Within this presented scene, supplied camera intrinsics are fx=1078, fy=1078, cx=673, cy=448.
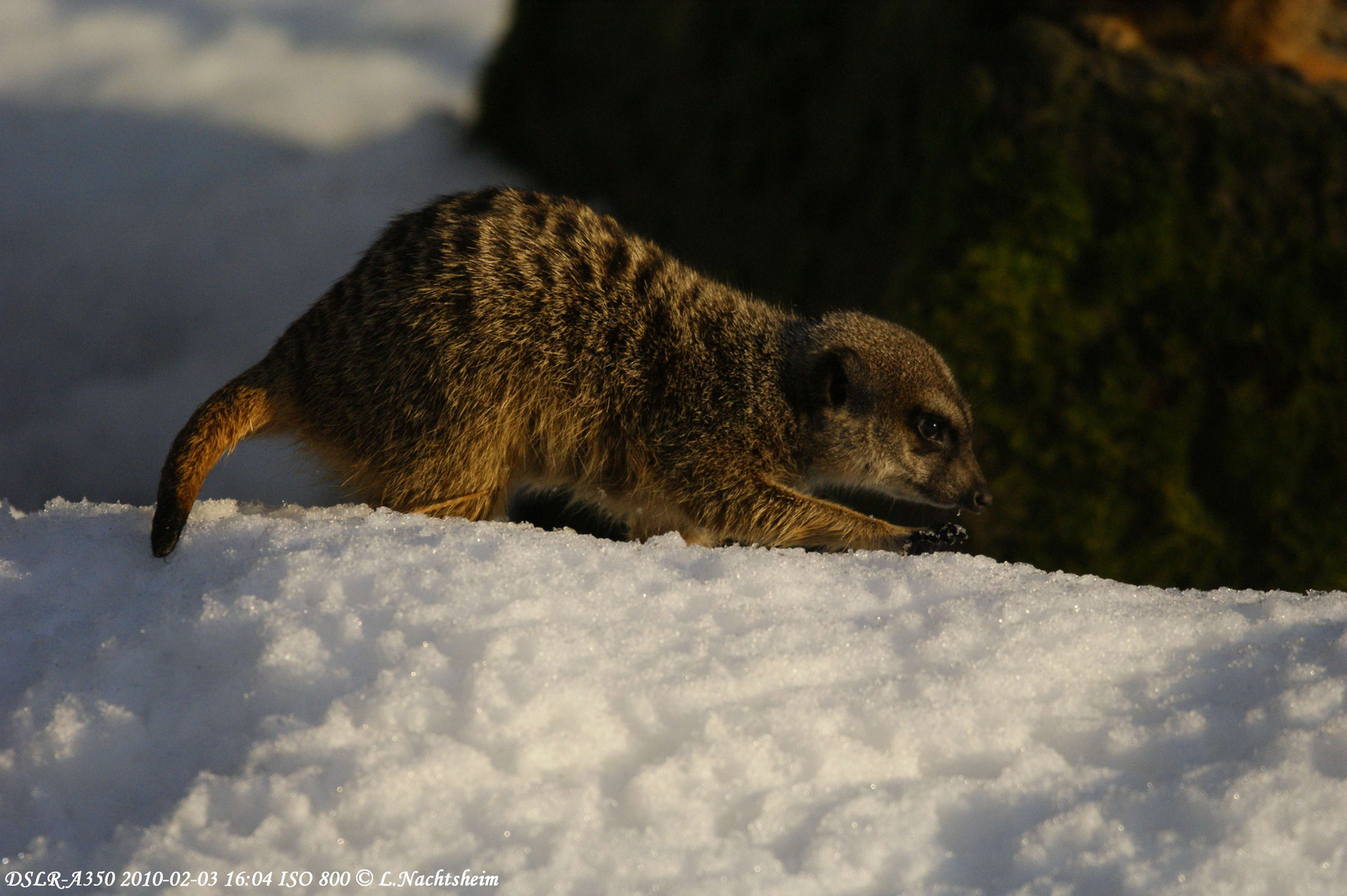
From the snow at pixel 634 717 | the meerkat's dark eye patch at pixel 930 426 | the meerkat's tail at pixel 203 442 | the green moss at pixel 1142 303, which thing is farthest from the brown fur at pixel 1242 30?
the meerkat's tail at pixel 203 442

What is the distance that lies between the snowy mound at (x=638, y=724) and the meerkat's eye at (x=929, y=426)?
1.32 metres

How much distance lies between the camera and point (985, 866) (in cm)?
193

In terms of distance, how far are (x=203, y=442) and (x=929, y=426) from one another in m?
2.41

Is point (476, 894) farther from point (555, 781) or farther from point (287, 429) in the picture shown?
point (287, 429)

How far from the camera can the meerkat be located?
3.36 meters

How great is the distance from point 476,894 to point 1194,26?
6.18 m

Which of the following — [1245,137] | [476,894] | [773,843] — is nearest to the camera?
[476,894]

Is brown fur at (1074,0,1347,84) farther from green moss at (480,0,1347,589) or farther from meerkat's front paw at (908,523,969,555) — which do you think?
meerkat's front paw at (908,523,969,555)

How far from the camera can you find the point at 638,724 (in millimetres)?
2088

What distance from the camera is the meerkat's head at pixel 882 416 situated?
12.7 ft

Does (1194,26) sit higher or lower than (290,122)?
higher

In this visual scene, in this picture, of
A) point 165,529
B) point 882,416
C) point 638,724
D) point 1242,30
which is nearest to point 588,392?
point 882,416

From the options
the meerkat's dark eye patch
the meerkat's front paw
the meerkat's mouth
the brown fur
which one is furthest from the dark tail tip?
the brown fur

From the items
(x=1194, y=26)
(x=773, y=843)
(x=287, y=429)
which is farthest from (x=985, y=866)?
(x=1194, y=26)
